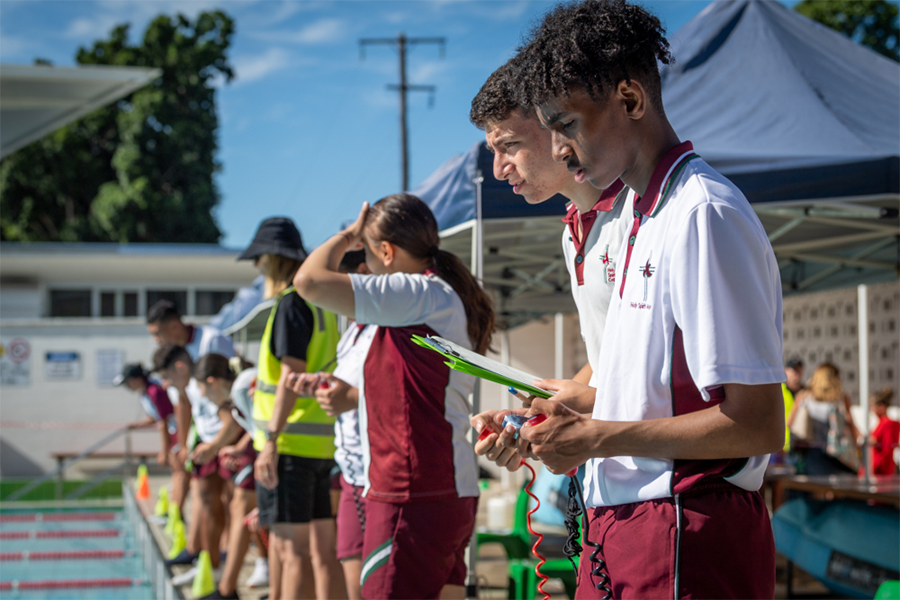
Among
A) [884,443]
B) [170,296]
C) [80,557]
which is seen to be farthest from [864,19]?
[80,557]

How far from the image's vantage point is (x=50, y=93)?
8.75 meters

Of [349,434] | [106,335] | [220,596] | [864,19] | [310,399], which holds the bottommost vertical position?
[220,596]

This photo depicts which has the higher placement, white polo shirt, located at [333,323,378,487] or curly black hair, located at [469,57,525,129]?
curly black hair, located at [469,57,525,129]

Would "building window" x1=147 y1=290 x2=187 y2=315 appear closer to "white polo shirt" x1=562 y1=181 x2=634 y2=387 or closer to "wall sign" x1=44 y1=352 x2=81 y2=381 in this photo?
"wall sign" x1=44 y1=352 x2=81 y2=381

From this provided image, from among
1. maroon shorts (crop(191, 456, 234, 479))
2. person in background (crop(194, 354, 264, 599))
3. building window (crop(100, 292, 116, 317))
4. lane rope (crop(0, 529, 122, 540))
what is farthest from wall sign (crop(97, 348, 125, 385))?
person in background (crop(194, 354, 264, 599))

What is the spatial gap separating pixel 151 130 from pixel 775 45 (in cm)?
2852

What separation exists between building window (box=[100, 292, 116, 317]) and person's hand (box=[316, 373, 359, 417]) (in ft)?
66.2

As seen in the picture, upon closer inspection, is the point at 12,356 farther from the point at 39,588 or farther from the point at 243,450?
the point at 243,450

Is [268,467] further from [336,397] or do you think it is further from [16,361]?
[16,361]

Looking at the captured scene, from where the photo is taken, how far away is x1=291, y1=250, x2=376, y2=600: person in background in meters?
2.76

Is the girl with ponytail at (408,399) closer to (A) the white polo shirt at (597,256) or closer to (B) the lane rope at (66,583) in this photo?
(A) the white polo shirt at (597,256)

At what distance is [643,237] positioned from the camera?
129 cm

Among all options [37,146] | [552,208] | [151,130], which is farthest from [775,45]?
[37,146]

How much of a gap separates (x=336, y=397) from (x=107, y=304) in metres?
20.3
